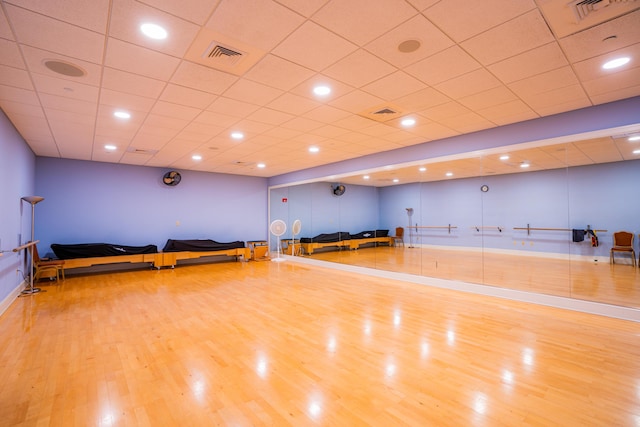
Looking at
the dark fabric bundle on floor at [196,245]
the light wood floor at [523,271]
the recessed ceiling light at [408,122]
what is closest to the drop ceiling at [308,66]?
the recessed ceiling light at [408,122]

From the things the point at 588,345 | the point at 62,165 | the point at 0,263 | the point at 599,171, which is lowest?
the point at 588,345

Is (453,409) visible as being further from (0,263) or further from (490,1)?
(0,263)

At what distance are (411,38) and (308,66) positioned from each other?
97 centimetres

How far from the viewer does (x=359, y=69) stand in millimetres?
2936

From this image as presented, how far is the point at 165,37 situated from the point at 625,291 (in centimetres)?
682

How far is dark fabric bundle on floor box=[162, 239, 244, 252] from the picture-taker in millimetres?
7996

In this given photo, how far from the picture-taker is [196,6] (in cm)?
204

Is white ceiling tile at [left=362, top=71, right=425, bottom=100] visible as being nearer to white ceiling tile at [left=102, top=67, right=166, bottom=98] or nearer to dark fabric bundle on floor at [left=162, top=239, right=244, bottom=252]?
white ceiling tile at [left=102, top=67, right=166, bottom=98]

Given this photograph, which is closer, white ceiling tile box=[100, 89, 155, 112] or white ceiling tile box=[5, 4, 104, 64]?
white ceiling tile box=[5, 4, 104, 64]

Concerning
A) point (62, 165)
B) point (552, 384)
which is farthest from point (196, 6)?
point (62, 165)

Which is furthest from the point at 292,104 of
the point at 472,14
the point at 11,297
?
the point at 11,297

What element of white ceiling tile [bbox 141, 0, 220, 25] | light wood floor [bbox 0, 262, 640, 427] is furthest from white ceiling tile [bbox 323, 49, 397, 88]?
light wood floor [bbox 0, 262, 640, 427]

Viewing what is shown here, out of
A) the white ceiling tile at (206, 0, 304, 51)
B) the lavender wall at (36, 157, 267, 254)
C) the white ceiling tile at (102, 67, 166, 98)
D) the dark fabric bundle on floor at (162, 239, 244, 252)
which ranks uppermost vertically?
the white ceiling tile at (102, 67, 166, 98)

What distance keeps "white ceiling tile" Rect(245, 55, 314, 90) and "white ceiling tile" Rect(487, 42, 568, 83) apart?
1884 millimetres
